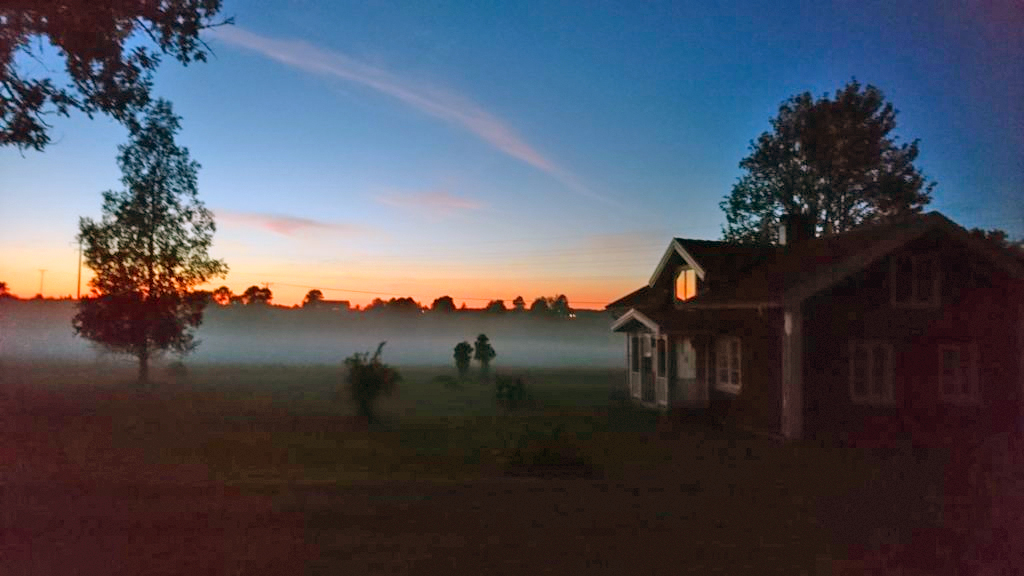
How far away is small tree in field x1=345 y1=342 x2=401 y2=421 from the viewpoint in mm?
21062

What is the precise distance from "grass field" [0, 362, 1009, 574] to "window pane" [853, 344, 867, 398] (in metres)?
2.22

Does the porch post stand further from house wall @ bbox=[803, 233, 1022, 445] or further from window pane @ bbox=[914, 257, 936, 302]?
window pane @ bbox=[914, 257, 936, 302]

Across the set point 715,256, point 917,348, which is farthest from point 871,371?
point 715,256

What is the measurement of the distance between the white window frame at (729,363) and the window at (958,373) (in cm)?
473

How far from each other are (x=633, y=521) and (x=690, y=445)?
8.69 meters

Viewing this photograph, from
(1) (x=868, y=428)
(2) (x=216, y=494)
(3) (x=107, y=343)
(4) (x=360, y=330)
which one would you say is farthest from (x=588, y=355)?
(2) (x=216, y=494)

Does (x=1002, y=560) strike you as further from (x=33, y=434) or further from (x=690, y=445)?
(x=33, y=434)

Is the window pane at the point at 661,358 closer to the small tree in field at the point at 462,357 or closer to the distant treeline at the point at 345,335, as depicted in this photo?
the small tree in field at the point at 462,357

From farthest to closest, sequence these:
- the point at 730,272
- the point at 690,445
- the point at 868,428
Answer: the point at 730,272 → the point at 868,428 → the point at 690,445

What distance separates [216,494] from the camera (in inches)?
396

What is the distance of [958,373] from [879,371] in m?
1.95

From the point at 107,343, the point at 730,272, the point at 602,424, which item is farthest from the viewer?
the point at 107,343

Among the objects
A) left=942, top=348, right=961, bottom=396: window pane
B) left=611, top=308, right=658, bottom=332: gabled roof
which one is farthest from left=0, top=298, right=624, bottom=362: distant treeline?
left=942, top=348, right=961, bottom=396: window pane

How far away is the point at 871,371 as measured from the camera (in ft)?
62.1
